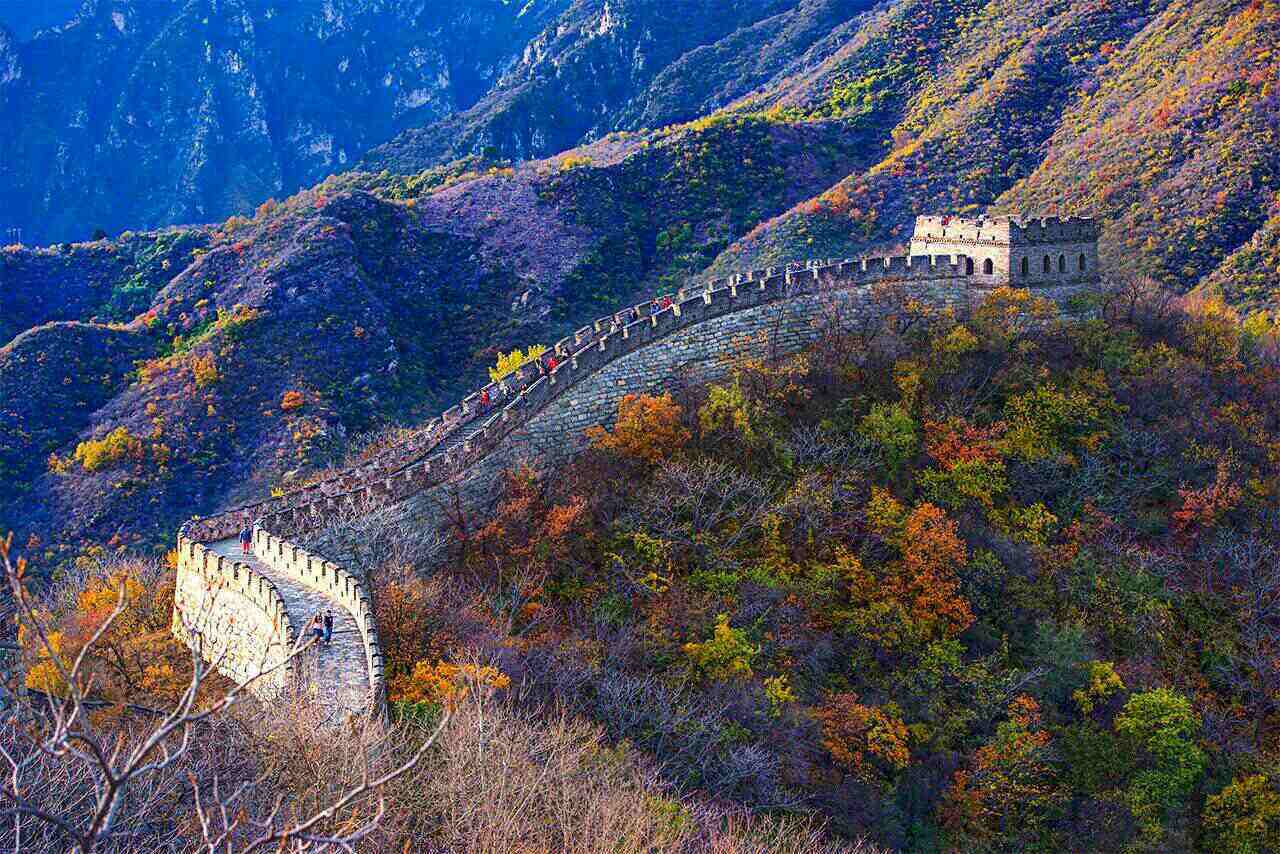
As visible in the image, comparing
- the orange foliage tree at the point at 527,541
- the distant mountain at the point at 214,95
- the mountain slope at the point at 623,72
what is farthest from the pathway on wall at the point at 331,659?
the distant mountain at the point at 214,95

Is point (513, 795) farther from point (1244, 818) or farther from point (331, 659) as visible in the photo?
point (1244, 818)

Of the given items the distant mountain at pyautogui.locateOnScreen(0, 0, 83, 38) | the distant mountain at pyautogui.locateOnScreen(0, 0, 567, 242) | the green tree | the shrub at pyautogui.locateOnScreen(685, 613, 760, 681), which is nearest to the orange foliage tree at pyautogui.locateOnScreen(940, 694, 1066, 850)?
the green tree

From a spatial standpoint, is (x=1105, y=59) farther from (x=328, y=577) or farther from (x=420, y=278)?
(x=328, y=577)

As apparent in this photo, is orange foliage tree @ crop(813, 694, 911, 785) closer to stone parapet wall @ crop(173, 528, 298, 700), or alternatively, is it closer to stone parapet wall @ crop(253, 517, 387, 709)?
stone parapet wall @ crop(253, 517, 387, 709)

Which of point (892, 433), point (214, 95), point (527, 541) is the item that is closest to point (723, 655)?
point (527, 541)

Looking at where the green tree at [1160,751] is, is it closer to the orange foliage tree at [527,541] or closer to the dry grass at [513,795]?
the dry grass at [513,795]
